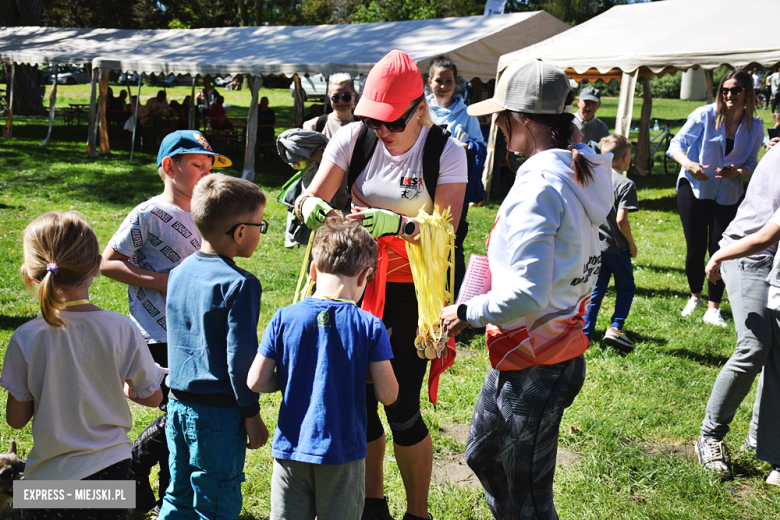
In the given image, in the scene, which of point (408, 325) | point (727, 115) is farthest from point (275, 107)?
point (408, 325)

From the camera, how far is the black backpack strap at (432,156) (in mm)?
2834

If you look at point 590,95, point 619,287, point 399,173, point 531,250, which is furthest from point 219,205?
point 590,95

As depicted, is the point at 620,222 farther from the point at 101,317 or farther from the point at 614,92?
the point at 614,92

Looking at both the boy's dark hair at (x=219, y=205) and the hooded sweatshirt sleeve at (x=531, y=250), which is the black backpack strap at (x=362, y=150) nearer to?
the boy's dark hair at (x=219, y=205)

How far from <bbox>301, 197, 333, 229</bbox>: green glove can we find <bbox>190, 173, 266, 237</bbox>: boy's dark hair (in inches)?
14.4

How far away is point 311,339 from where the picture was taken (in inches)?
84.7

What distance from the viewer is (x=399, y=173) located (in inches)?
112

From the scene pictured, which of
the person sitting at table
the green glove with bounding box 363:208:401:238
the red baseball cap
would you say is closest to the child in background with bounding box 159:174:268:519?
the green glove with bounding box 363:208:401:238

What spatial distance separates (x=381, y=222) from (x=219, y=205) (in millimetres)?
662

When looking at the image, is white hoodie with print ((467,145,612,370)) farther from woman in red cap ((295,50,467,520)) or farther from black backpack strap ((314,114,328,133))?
black backpack strap ((314,114,328,133))

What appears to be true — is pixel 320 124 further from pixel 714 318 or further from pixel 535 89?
pixel 714 318

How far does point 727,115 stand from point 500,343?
4978 mm

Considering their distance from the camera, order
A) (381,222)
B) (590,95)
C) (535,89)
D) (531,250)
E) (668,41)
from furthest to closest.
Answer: (668,41) < (590,95) < (381,222) < (535,89) < (531,250)

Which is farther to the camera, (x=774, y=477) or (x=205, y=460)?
(x=774, y=477)
